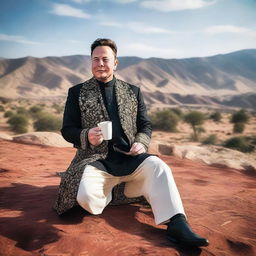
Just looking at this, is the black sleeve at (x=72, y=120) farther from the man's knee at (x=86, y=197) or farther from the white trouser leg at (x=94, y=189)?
the man's knee at (x=86, y=197)

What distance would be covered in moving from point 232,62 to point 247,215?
4380 inches

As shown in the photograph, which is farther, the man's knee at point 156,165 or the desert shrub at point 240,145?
the desert shrub at point 240,145

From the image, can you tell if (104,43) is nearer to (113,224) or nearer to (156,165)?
(156,165)

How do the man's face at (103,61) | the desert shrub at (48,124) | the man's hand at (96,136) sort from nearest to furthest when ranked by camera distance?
the man's hand at (96,136) < the man's face at (103,61) < the desert shrub at (48,124)

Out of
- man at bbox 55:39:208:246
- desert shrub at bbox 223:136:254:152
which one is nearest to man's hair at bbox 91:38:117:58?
man at bbox 55:39:208:246

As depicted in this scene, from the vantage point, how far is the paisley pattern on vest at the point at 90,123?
2.98 metres

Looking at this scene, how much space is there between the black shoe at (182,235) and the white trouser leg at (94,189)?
738mm

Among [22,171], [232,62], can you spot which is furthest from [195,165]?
[232,62]

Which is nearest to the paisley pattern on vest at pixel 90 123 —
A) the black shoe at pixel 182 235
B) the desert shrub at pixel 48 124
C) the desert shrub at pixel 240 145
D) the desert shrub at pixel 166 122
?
the black shoe at pixel 182 235

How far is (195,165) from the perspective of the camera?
739cm

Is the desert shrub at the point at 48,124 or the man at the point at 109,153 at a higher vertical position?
the man at the point at 109,153

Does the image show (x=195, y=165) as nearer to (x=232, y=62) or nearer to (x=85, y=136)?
(x=85, y=136)

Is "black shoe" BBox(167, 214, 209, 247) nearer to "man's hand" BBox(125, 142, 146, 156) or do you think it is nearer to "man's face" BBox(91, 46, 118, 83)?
"man's hand" BBox(125, 142, 146, 156)

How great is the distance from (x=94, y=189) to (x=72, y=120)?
890 millimetres
